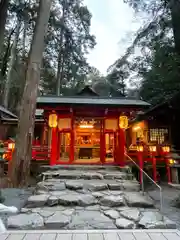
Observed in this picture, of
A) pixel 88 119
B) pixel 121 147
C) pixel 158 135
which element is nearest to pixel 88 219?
pixel 121 147

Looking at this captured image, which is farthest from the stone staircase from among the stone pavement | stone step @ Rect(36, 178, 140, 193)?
the stone pavement

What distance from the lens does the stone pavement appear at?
3.00m

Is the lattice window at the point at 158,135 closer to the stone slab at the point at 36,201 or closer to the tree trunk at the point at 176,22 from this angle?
the tree trunk at the point at 176,22

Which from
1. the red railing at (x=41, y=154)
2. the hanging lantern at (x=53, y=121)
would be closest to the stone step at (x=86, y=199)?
the hanging lantern at (x=53, y=121)

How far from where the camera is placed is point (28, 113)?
6.55 meters

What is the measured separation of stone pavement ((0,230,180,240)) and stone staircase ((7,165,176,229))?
0.17 metres

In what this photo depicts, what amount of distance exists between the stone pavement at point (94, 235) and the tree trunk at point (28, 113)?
3.20 metres

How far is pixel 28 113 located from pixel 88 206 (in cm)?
380

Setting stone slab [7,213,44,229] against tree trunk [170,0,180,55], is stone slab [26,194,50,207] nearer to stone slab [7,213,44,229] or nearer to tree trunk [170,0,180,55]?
stone slab [7,213,44,229]

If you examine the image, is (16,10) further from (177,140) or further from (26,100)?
(177,140)

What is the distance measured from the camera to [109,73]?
24.0 metres

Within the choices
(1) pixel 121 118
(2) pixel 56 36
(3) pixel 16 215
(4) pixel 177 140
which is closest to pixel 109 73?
(2) pixel 56 36

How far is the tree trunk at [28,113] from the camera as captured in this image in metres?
6.21

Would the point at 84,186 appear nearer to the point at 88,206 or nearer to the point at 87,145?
the point at 88,206
